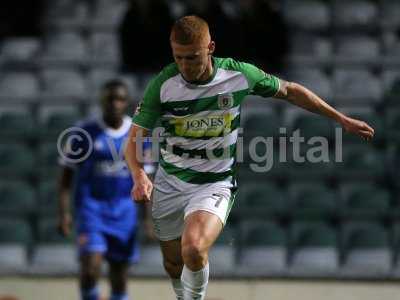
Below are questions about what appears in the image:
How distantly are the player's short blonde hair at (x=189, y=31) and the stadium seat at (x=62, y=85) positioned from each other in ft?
18.9

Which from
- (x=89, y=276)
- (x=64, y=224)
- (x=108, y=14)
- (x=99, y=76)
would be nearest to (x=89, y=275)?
(x=89, y=276)

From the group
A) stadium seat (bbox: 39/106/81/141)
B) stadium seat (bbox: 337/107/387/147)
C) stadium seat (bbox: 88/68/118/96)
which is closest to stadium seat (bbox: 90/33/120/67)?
stadium seat (bbox: 88/68/118/96)

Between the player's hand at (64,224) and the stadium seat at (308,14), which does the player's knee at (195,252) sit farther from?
the stadium seat at (308,14)

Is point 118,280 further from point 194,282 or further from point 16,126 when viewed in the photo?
point 194,282

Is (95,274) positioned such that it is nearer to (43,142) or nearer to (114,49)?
(43,142)

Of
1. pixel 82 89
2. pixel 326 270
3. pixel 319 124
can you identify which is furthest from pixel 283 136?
pixel 82 89

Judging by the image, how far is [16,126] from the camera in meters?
11.3

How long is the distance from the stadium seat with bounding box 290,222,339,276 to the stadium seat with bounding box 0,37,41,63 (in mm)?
4236

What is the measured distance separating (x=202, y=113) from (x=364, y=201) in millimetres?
4198

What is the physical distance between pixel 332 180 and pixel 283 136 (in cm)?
65

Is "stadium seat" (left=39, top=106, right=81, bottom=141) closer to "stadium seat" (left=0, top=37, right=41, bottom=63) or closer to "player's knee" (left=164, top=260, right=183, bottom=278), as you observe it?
"stadium seat" (left=0, top=37, right=41, bottom=63)

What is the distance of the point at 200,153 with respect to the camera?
6.41 metres

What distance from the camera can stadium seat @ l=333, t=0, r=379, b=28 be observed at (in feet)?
40.4

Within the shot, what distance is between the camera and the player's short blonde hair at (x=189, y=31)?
590 cm
